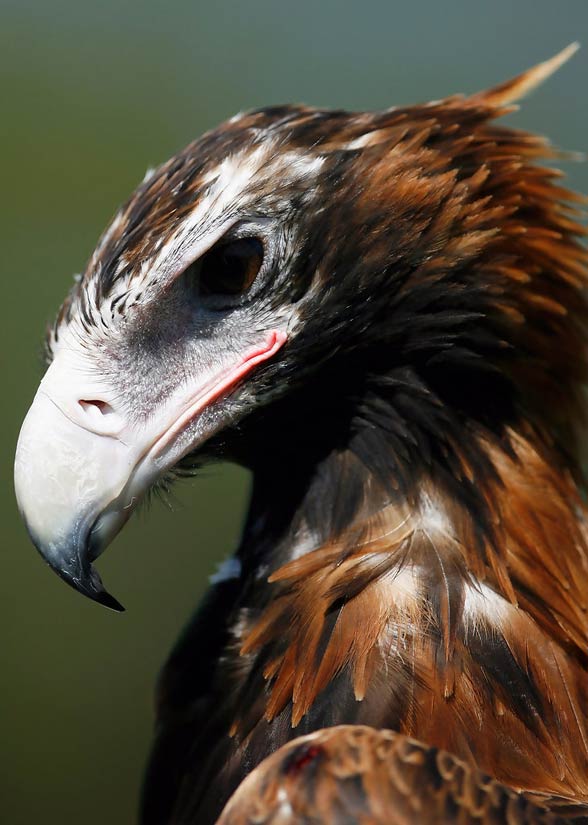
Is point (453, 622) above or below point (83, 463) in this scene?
below

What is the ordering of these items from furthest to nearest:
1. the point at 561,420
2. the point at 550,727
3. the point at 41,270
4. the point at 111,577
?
the point at 41,270 < the point at 111,577 < the point at 561,420 < the point at 550,727

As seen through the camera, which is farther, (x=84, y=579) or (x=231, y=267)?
(x=231, y=267)

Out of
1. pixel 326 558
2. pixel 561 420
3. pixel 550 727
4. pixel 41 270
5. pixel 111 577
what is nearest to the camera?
pixel 550 727

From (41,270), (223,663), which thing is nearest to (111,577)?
(41,270)

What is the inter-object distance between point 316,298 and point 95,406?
0.32 meters

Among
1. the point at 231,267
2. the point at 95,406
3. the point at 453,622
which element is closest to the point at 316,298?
the point at 231,267

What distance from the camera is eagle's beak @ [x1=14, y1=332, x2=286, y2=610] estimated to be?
1181mm

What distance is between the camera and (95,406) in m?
1.24

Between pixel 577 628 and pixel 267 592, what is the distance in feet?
1.36

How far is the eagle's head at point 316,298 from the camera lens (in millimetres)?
1262

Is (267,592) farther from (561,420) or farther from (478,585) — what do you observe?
(561,420)

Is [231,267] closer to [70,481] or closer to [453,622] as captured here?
[70,481]

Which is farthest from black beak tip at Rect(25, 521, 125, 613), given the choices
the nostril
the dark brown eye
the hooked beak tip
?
the dark brown eye

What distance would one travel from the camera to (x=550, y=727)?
1193 mm
